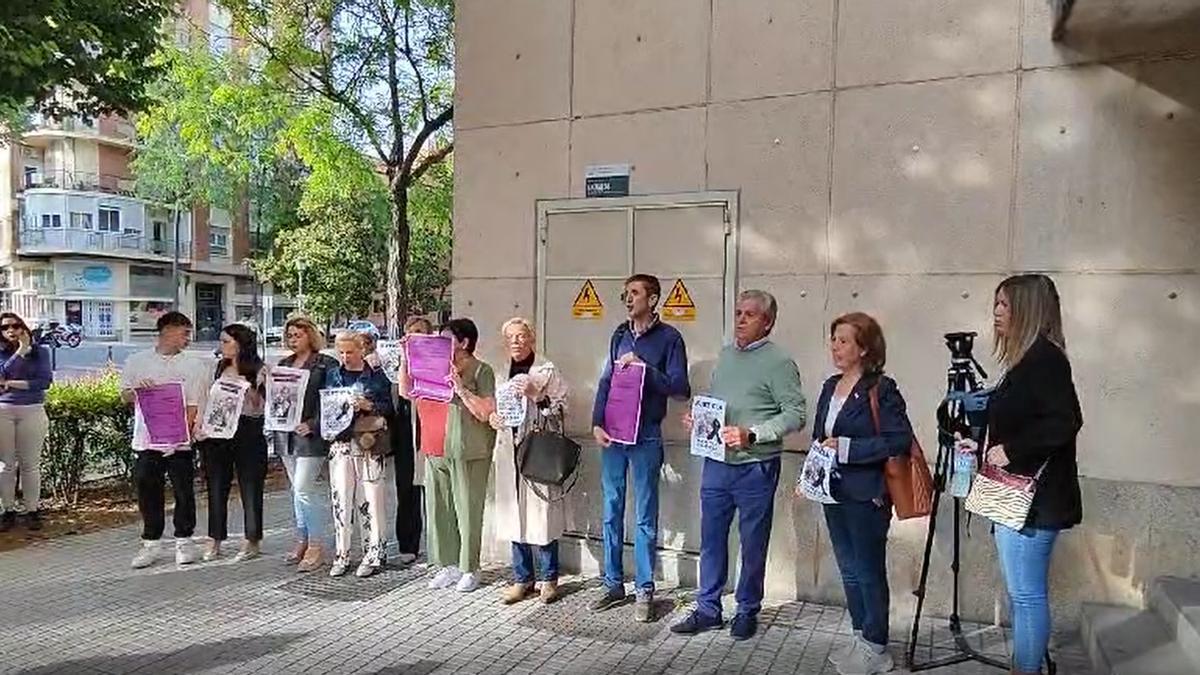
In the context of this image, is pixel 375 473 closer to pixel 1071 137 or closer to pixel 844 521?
pixel 844 521

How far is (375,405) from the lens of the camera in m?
5.91

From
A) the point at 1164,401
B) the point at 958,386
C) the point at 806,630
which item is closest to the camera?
the point at 958,386

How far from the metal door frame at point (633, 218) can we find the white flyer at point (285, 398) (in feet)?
5.46

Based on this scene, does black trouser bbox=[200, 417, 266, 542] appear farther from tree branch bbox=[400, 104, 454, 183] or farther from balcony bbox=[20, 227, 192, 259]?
balcony bbox=[20, 227, 192, 259]

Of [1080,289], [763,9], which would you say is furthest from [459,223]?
[1080,289]

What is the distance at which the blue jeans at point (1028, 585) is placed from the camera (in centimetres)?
368

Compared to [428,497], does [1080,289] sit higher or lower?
higher

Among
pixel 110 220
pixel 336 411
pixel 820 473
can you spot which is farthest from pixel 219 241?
pixel 820 473

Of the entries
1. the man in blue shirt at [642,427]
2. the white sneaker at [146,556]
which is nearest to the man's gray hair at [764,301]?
the man in blue shirt at [642,427]

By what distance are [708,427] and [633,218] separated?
65.6 inches

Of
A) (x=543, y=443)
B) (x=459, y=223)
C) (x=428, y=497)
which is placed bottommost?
(x=428, y=497)

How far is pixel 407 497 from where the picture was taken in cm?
635

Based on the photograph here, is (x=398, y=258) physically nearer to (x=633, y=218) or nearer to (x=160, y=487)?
(x=160, y=487)

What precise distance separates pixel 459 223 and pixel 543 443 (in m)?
1.99
